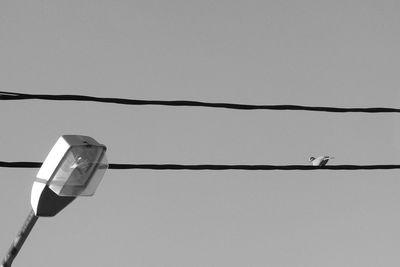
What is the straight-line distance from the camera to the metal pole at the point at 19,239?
16.3 ft

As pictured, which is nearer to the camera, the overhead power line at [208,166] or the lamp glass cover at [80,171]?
the lamp glass cover at [80,171]

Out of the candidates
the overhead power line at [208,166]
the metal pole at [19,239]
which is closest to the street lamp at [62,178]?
the metal pole at [19,239]

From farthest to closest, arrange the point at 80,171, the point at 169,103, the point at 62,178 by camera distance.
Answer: the point at 169,103 → the point at 80,171 → the point at 62,178

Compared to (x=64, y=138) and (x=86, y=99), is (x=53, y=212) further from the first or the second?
(x=86, y=99)

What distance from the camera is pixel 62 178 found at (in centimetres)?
499

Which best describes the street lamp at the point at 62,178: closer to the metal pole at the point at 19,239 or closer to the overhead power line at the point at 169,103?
the metal pole at the point at 19,239

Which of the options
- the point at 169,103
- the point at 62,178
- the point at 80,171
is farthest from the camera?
the point at 169,103

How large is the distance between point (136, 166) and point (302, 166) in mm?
1430

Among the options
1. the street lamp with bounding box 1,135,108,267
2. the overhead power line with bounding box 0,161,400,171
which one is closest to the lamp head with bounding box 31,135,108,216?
the street lamp with bounding box 1,135,108,267

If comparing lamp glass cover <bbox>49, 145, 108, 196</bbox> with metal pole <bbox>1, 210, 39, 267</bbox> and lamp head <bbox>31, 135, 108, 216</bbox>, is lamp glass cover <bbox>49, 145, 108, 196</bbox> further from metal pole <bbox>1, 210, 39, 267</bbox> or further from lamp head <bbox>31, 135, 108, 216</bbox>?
metal pole <bbox>1, 210, 39, 267</bbox>

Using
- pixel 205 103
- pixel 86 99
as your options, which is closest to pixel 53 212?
pixel 86 99

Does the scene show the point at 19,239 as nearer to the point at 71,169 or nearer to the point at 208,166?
the point at 71,169

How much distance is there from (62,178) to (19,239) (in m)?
0.42

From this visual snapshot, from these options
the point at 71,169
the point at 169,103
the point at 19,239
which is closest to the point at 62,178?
the point at 71,169
